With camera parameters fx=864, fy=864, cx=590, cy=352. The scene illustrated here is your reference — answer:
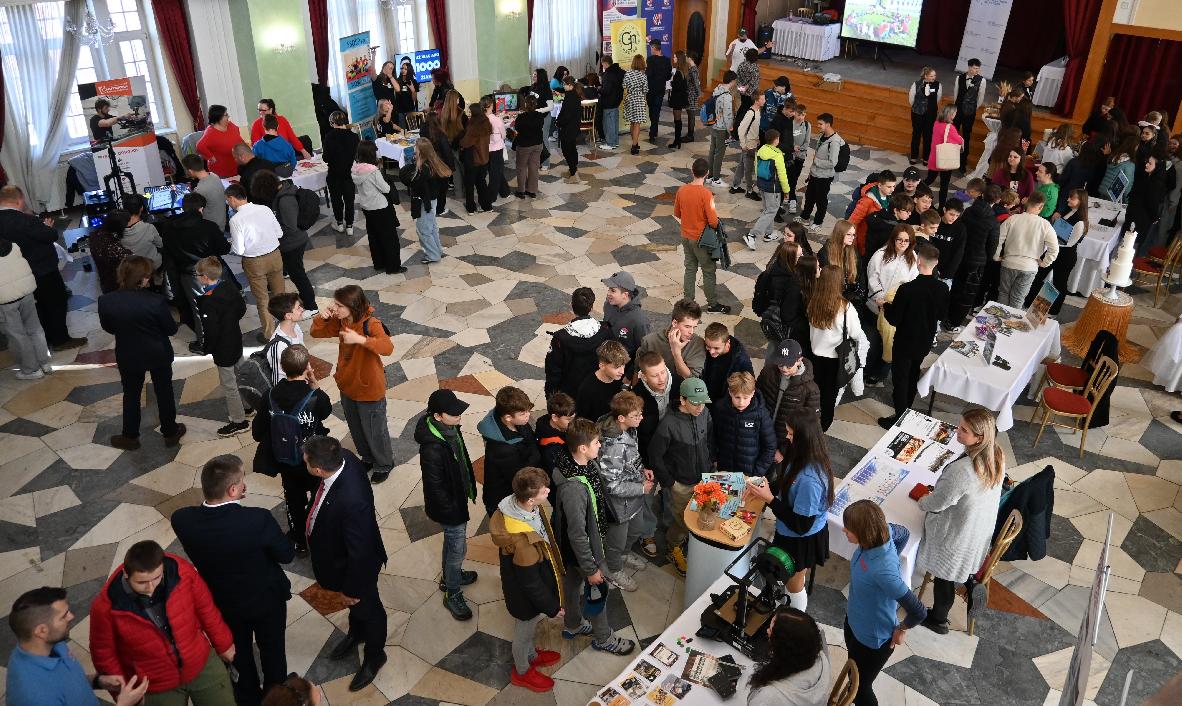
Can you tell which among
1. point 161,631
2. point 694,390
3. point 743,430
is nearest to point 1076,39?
point 743,430

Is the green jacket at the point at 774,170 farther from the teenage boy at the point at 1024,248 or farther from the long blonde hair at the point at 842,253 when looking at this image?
the long blonde hair at the point at 842,253

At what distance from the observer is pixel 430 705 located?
4582 mm

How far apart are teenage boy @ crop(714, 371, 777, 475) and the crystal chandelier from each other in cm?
999

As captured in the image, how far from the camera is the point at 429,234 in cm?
942

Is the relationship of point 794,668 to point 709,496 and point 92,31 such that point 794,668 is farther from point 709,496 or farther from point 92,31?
point 92,31

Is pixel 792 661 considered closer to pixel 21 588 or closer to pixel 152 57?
A: pixel 21 588

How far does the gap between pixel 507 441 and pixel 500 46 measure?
1118cm

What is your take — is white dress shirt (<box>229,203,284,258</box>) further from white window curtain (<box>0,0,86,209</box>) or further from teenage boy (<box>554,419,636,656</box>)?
white window curtain (<box>0,0,86,209</box>)

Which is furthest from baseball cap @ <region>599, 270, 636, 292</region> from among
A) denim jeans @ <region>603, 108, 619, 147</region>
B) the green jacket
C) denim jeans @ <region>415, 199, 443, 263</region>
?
denim jeans @ <region>603, 108, 619, 147</region>

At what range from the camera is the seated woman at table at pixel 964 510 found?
4324 mm

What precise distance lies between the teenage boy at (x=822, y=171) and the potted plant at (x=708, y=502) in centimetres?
566

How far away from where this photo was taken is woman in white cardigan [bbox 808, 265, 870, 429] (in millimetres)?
5742

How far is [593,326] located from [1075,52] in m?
10.5

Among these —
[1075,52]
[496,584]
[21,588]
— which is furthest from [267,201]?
[1075,52]
